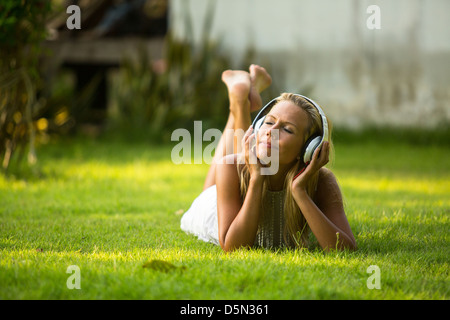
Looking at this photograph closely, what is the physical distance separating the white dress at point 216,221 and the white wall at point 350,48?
6.93 metres

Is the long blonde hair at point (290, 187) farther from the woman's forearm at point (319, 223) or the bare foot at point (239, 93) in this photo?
the bare foot at point (239, 93)

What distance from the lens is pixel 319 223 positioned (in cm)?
298

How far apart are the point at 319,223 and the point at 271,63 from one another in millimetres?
8021

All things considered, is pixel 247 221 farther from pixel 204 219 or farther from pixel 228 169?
pixel 204 219

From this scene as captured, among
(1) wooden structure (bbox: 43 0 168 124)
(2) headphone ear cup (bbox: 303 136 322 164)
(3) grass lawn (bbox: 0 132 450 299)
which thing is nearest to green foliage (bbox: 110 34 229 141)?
(1) wooden structure (bbox: 43 0 168 124)

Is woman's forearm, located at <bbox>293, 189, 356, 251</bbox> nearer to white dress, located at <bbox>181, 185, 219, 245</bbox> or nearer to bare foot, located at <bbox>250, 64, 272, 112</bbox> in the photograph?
white dress, located at <bbox>181, 185, 219, 245</bbox>

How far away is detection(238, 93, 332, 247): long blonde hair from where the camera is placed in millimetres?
3090

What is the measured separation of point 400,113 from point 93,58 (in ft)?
19.1

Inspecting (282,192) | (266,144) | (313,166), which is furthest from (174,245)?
(313,166)

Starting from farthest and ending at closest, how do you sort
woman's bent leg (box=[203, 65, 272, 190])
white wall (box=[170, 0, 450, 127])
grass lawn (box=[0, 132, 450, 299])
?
1. white wall (box=[170, 0, 450, 127])
2. woman's bent leg (box=[203, 65, 272, 190])
3. grass lawn (box=[0, 132, 450, 299])

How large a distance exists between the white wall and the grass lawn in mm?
3743

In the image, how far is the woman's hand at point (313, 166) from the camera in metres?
2.90

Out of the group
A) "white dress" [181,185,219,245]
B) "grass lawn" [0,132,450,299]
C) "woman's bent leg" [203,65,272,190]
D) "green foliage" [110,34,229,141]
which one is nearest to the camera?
"grass lawn" [0,132,450,299]
